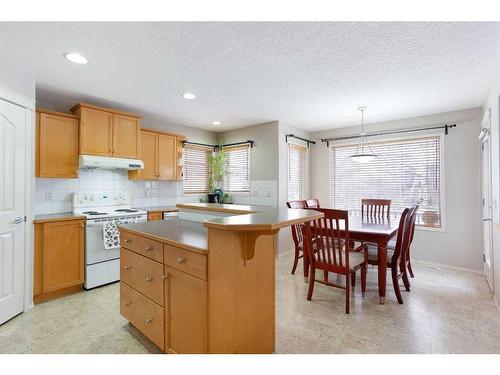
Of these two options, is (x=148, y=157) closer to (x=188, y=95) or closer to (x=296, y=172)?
(x=188, y=95)

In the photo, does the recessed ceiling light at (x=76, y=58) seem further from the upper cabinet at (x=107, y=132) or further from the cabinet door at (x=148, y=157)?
the cabinet door at (x=148, y=157)

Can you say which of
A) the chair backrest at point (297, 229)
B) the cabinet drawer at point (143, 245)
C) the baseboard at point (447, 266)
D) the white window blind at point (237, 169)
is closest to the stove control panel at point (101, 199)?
the cabinet drawer at point (143, 245)

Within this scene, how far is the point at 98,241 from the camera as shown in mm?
2939

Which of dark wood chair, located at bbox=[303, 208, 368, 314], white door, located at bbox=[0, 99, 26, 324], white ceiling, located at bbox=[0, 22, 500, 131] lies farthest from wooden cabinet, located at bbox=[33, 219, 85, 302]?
dark wood chair, located at bbox=[303, 208, 368, 314]

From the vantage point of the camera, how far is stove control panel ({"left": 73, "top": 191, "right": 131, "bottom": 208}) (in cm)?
331

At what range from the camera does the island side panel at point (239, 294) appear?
4.63ft

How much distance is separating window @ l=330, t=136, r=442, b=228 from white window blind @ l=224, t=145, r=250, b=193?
67.9 inches

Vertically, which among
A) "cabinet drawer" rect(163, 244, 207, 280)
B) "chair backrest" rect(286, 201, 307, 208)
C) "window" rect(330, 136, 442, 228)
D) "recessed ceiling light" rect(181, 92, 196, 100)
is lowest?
"cabinet drawer" rect(163, 244, 207, 280)

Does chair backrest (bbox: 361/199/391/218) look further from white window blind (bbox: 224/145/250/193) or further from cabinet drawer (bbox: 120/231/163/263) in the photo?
cabinet drawer (bbox: 120/231/163/263)

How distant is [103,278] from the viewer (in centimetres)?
300

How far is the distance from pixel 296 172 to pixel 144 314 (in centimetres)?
359

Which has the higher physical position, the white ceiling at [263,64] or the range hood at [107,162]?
the white ceiling at [263,64]

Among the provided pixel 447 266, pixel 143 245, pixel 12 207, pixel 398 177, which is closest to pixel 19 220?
pixel 12 207

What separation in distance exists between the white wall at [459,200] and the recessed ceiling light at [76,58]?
4.40 metres
